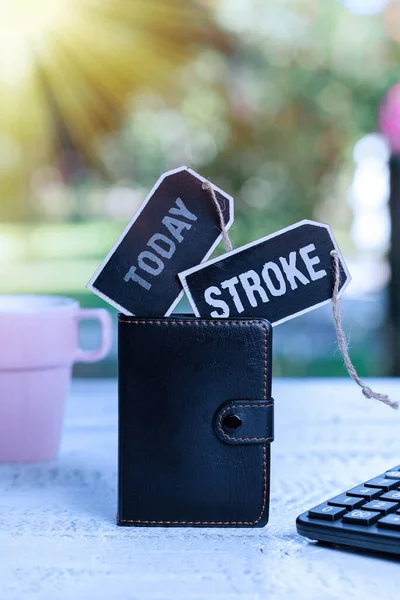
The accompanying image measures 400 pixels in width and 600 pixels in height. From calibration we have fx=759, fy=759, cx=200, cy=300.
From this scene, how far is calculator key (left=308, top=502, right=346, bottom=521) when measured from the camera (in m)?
0.47

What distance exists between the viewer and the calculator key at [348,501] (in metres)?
0.48

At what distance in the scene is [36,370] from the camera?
2.10 ft

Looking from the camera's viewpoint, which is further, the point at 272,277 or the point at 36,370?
the point at 36,370

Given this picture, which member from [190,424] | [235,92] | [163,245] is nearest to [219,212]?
[163,245]

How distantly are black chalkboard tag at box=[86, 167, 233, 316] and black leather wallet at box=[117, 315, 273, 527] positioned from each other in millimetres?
18

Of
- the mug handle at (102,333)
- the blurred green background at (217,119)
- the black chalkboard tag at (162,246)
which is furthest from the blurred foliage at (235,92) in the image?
the black chalkboard tag at (162,246)

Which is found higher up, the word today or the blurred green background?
the blurred green background

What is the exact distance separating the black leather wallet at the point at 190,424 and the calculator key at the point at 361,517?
2.5 inches

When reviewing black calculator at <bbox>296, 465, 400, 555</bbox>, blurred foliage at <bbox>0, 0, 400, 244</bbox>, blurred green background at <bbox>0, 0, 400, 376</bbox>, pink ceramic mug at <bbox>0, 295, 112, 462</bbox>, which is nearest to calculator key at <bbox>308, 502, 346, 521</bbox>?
black calculator at <bbox>296, 465, 400, 555</bbox>

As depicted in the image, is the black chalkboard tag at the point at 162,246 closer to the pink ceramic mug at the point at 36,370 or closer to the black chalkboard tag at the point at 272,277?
the black chalkboard tag at the point at 272,277

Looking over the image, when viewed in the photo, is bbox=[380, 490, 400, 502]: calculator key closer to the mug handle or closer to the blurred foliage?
the mug handle

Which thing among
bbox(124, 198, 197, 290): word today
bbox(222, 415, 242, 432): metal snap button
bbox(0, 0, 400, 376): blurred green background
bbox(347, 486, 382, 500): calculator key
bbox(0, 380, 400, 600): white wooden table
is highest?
bbox(0, 0, 400, 376): blurred green background

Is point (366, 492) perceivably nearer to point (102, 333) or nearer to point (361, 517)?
point (361, 517)

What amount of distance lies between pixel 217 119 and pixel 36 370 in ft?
9.72
